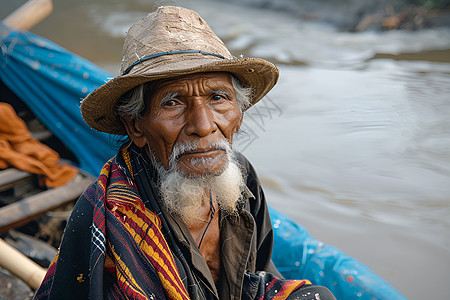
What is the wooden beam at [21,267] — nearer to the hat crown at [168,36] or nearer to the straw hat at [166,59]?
the straw hat at [166,59]

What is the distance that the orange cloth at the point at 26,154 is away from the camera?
293 cm

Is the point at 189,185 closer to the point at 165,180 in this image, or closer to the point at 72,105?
the point at 165,180

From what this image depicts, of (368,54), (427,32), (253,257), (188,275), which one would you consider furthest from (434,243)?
(427,32)

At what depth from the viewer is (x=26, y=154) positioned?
3.03 meters

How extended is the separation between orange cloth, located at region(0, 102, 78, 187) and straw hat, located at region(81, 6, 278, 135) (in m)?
1.56

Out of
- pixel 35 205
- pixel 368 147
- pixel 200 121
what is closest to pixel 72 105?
pixel 35 205

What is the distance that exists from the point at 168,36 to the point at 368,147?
2.81m

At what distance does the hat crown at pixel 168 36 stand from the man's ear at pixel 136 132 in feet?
0.61

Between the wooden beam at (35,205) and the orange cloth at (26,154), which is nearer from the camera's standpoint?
the wooden beam at (35,205)

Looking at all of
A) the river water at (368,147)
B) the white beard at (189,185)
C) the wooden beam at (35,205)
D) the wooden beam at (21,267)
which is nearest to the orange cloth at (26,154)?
the wooden beam at (35,205)

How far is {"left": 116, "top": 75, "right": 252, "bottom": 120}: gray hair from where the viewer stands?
1438 mm

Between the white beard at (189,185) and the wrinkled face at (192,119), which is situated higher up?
the wrinkled face at (192,119)

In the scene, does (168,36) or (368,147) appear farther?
(368,147)

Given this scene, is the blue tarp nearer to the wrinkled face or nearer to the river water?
the river water
